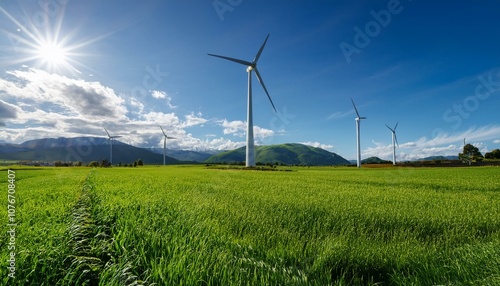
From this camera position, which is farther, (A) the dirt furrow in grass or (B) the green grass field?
(B) the green grass field

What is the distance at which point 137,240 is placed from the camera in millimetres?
5754

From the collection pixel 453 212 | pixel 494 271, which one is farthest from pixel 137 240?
pixel 453 212

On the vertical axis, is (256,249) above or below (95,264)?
below

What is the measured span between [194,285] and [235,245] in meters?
2.38

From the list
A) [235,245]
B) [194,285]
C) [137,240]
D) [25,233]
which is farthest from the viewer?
[235,245]

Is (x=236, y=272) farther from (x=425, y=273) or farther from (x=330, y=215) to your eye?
(x=330, y=215)

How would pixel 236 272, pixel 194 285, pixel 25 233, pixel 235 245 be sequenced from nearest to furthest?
1. pixel 194 285
2. pixel 236 272
3. pixel 25 233
4. pixel 235 245

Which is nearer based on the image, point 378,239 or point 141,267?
point 141,267

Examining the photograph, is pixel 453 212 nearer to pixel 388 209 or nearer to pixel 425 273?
pixel 388 209

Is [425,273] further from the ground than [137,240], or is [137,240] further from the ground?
[137,240]

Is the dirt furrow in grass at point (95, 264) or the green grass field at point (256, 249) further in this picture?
the green grass field at point (256, 249)

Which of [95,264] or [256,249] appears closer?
[95,264]

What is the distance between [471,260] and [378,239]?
2418mm

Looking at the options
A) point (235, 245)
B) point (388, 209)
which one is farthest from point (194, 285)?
point (388, 209)
